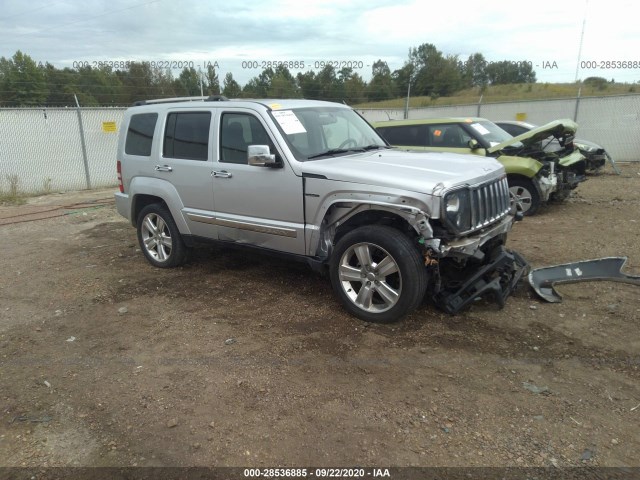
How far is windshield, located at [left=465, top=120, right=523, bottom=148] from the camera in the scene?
8117mm

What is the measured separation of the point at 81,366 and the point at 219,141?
8.32ft

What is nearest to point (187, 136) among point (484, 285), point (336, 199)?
point (336, 199)

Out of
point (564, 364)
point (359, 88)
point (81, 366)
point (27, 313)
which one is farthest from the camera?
point (359, 88)

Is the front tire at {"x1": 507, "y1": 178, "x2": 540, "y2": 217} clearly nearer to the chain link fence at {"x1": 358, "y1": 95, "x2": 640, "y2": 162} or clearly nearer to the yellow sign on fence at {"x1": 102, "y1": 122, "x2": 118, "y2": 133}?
the chain link fence at {"x1": 358, "y1": 95, "x2": 640, "y2": 162}

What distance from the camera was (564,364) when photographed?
3385 mm

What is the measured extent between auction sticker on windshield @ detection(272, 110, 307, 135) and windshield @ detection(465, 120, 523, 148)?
455 cm

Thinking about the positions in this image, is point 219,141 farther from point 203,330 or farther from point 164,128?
point 203,330

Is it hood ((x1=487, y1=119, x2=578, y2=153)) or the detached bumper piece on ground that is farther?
hood ((x1=487, y1=119, x2=578, y2=153))

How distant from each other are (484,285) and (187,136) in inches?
139

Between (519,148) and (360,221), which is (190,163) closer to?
(360,221)

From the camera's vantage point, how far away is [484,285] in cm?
410

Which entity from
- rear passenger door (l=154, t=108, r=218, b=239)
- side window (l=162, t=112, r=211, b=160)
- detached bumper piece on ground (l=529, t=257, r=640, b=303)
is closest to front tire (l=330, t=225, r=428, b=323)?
detached bumper piece on ground (l=529, t=257, r=640, b=303)

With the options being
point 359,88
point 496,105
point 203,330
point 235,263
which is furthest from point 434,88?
point 203,330

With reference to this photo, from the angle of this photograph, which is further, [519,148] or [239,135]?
[519,148]
